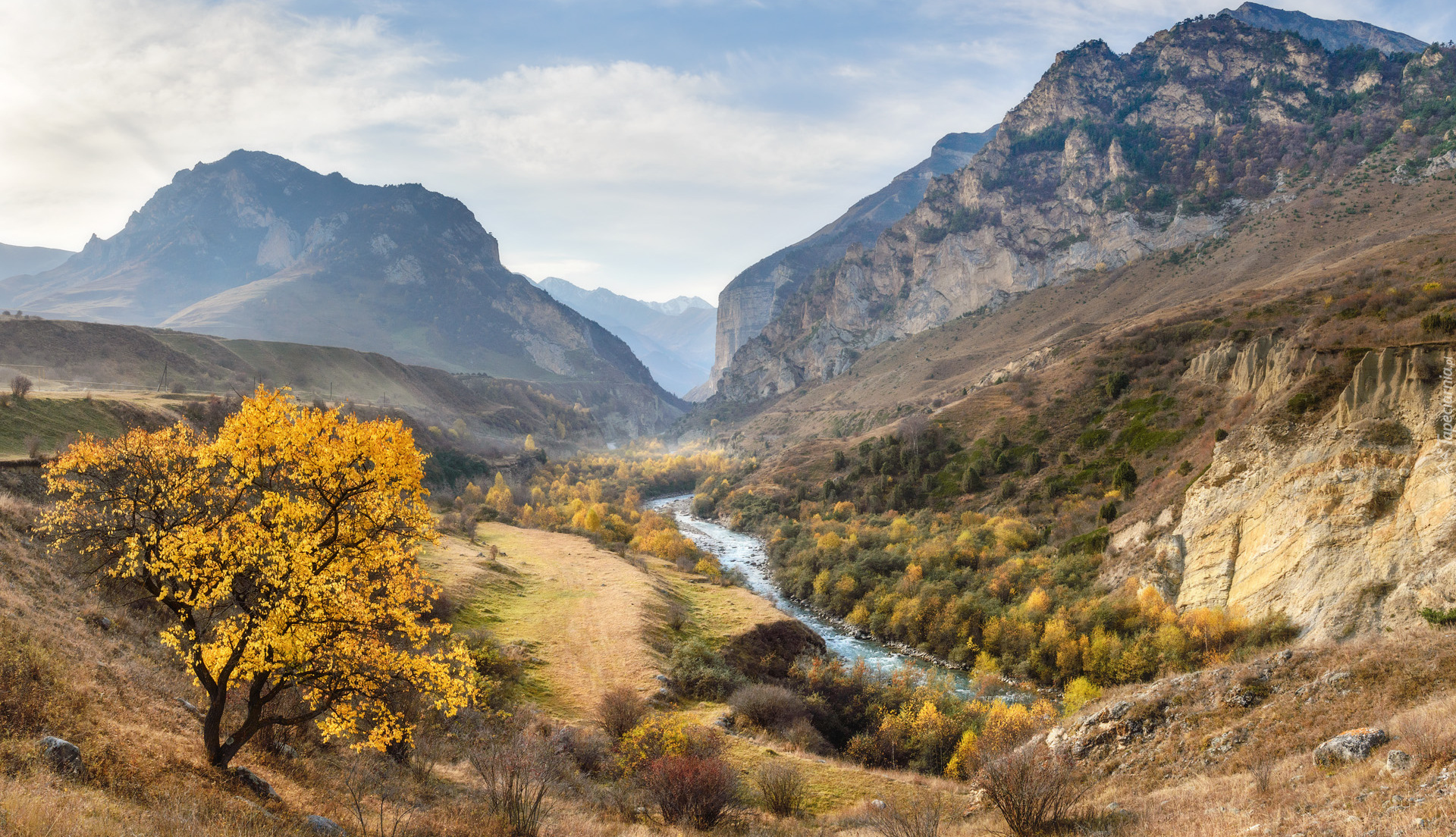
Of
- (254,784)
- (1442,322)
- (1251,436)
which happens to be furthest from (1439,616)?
(254,784)

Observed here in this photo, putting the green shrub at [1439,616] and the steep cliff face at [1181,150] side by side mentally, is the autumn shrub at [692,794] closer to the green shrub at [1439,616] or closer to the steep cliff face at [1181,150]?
the green shrub at [1439,616]

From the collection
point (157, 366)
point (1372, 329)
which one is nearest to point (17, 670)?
point (1372, 329)

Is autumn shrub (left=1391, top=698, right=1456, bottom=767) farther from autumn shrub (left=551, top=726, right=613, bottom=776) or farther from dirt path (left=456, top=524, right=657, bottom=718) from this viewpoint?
dirt path (left=456, top=524, right=657, bottom=718)

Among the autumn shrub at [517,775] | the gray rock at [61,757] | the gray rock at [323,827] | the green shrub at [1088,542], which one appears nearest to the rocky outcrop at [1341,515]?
the green shrub at [1088,542]

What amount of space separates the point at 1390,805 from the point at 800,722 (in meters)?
20.1

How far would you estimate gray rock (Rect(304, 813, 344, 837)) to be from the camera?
35.4 ft

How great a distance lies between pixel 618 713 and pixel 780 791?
8.50 metres

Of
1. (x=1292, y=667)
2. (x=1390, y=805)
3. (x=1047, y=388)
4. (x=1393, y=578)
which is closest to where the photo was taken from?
(x=1390, y=805)

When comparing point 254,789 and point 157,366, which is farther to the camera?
point 157,366

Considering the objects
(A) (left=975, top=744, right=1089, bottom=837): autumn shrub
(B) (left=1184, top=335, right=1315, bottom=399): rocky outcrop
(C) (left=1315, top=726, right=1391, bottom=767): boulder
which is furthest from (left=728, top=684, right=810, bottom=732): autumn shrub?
(B) (left=1184, top=335, right=1315, bottom=399): rocky outcrop

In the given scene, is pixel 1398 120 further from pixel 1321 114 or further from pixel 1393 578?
pixel 1393 578

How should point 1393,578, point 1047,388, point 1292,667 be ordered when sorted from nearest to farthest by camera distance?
point 1292,667 → point 1393,578 → point 1047,388

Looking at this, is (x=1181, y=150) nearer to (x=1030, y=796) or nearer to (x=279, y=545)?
(x=1030, y=796)

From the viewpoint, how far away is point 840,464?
89.3m
